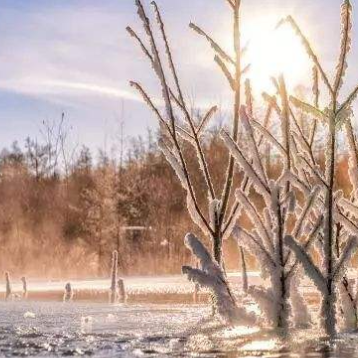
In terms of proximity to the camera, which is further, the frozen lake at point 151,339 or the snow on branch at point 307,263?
the snow on branch at point 307,263

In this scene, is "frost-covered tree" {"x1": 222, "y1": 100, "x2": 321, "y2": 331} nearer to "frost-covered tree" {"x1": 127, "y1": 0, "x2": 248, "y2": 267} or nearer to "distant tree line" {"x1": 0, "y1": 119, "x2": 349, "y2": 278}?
"frost-covered tree" {"x1": 127, "y1": 0, "x2": 248, "y2": 267}

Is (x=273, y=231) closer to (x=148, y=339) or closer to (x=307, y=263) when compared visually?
(x=307, y=263)

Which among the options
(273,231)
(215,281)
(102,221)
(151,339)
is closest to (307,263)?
(273,231)

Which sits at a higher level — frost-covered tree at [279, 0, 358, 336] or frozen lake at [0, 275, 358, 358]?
frost-covered tree at [279, 0, 358, 336]

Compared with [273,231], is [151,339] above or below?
below

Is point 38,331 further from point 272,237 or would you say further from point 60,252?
point 60,252

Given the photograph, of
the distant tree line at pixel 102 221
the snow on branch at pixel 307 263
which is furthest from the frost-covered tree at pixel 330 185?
the distant tree line at pixel 102 221

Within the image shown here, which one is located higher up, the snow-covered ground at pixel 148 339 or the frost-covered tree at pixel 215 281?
the frost-covered tree at pixel 215 281

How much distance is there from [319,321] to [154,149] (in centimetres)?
4171

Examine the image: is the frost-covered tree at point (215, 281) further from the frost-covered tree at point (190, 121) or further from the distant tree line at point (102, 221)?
the distant tree line at point (102, 221)

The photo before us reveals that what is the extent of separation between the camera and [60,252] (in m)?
24.5

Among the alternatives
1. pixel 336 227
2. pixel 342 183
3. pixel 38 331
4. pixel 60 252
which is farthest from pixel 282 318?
pixel 342 183

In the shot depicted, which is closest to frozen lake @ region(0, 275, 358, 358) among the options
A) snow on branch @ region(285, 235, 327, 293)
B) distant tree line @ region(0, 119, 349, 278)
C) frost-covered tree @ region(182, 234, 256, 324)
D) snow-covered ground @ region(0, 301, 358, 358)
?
snow-covered ground @ region(0, 301, 358, 358)

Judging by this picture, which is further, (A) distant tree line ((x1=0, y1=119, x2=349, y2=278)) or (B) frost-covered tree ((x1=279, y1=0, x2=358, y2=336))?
(A) distant tree line ((x1=0, y1=119, x2=349, y2=278))
